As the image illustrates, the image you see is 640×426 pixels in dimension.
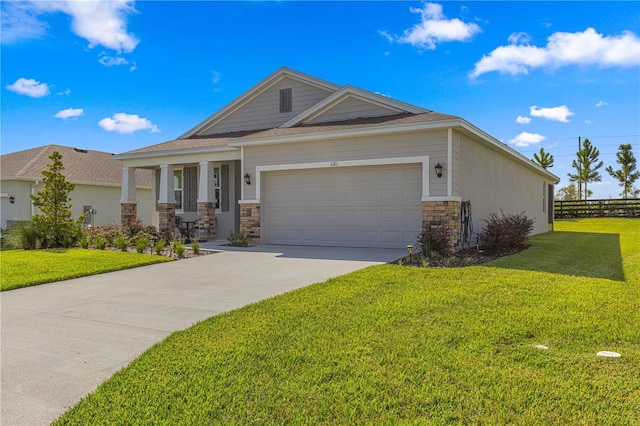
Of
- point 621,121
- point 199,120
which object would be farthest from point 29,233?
point 621,121

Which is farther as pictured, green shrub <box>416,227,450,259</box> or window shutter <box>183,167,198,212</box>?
window shutter <box>183,167,198,212</box>

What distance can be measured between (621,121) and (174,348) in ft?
106

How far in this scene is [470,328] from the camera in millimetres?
4418

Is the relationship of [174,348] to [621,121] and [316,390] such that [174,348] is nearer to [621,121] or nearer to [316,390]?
[316,390]

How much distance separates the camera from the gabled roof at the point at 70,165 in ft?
64.4

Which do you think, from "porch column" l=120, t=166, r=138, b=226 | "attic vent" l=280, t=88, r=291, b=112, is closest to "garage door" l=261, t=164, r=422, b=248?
"attic vent" l=280, t=88, r=291, b=112

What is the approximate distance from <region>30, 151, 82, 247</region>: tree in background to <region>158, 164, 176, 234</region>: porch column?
9.99 ft

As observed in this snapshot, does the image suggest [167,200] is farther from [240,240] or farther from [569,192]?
[569,192]

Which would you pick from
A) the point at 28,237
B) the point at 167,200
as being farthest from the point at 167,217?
the point at 28,237

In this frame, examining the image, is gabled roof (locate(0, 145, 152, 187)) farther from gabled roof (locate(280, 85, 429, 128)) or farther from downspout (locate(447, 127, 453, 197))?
downspout (locate(447, 127, 453, 197))

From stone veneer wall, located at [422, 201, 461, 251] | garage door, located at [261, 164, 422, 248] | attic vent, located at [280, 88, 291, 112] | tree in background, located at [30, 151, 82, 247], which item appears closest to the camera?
stone veneer wall, located at [422, 201, 461, 251]

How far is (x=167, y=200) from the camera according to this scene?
15.6m

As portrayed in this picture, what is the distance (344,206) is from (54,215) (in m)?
8.76

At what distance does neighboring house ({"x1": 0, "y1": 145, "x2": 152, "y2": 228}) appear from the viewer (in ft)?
63.6
